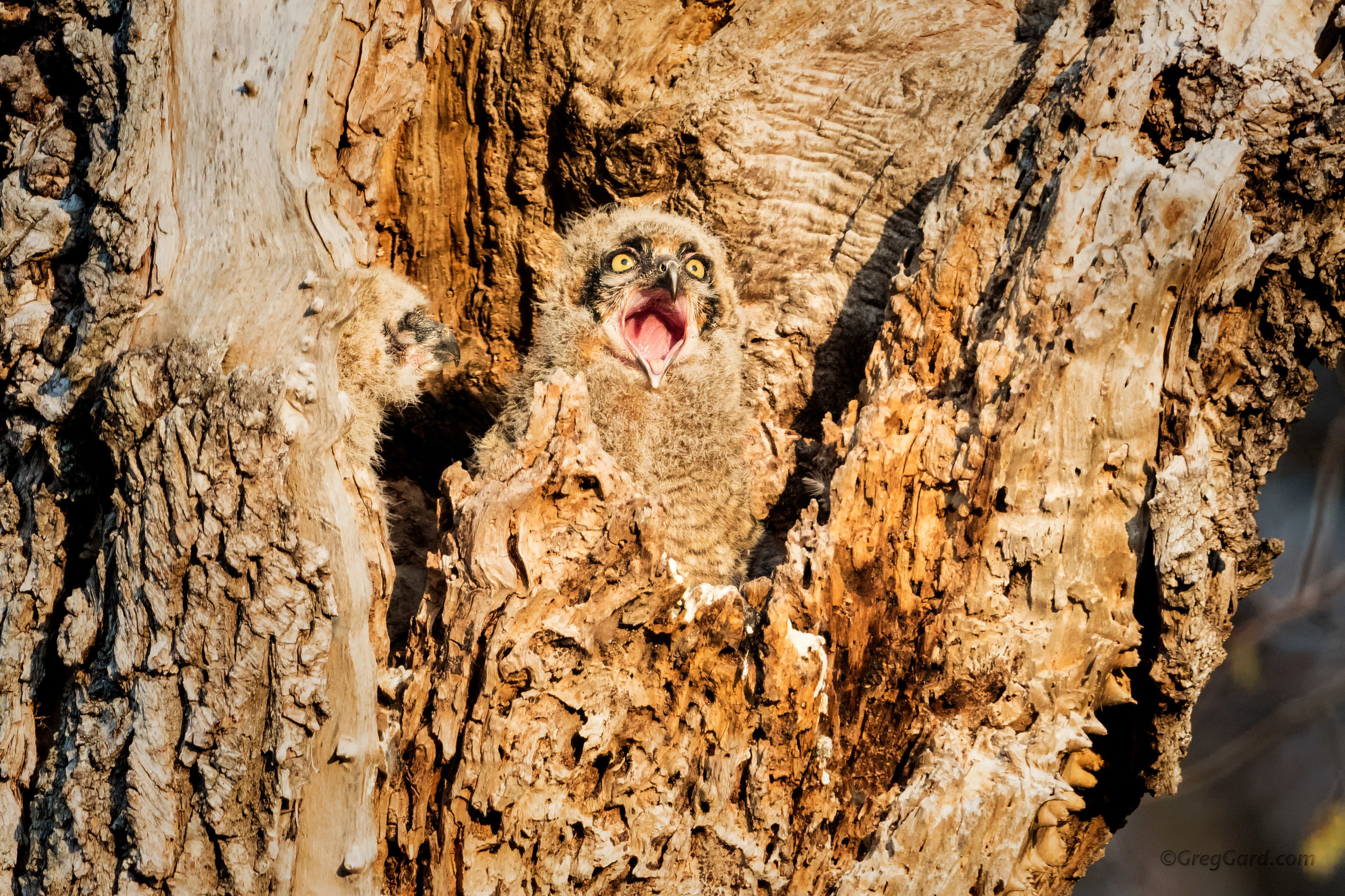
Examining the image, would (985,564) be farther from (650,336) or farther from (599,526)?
(650,336)

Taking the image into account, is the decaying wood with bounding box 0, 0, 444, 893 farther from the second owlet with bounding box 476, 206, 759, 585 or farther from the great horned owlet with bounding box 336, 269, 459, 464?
the second owlet with bounding box 476, 206, 759, 585

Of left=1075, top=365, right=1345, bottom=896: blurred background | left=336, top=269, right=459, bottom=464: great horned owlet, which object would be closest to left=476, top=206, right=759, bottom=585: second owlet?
left=336, top=269, right=459, bottom=464: great horned owlet

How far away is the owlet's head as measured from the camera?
3.21 metres

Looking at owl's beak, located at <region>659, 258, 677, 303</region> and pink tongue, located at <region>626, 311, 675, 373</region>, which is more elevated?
owl's beak, located at <region>659, 258, 677, 303</region>

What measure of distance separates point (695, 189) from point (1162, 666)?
2.22 metres

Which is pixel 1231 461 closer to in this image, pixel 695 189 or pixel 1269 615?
pixel 695 189

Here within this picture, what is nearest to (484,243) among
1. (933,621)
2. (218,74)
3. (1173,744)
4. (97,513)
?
(218,74)

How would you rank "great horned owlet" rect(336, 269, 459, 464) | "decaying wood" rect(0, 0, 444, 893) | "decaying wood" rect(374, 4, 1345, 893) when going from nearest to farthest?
"decaying wood" rect(0, 0, 444, 893), "decaying wood" rect(374, 4, 1345, 893), "great horned owlet" rect(336, 269, 459, 464)

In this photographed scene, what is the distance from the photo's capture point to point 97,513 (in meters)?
2.25

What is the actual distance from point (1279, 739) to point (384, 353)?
469cm

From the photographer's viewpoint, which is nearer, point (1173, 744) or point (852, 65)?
point (1173, 744)

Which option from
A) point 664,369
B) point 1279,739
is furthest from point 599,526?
point 1279,739

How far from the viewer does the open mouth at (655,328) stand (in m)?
3.24

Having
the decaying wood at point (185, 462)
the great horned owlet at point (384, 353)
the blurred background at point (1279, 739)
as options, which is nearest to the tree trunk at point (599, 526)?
the decaying wood at point (185, 462)
